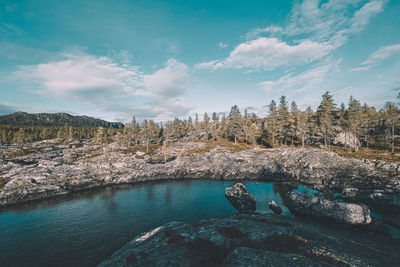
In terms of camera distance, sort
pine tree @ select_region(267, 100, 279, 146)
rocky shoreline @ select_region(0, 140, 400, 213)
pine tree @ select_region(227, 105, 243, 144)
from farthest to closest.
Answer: pine tree @ select_region(227, 105, 243, 144)
pine tree @ select_region(267, 100, 279, 146)
rocky shoreline @ select_region(0, 140, 400, 213)

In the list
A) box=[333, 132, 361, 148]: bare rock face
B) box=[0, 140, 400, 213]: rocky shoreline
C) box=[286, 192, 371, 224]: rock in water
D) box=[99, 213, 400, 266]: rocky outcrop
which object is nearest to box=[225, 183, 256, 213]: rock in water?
box=[286, 192, 371, 224]: rock in water

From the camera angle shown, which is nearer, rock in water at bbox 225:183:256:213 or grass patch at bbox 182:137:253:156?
rock in water at bbox 225:183:256:213

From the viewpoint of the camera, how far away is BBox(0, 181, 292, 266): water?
1110 inches

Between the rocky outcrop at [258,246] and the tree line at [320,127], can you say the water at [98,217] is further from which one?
the tree line at [320,127]

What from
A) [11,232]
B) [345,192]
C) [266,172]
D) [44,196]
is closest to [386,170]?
[345,192]

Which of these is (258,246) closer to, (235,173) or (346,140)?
(235,173)

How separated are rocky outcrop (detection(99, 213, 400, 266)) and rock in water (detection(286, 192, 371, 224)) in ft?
7.65

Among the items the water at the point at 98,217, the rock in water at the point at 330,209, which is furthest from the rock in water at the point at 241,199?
the rock in water at the point at 330,209

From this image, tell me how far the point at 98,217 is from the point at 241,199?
3577 centimetres

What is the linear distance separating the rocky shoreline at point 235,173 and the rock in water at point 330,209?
12.3 m

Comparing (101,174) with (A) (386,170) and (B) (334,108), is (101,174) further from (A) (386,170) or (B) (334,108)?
(B) (334,108)

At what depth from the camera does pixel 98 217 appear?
4050cm

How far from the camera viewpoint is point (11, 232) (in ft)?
117

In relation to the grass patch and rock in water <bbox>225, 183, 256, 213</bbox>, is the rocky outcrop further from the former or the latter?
the grass patch
